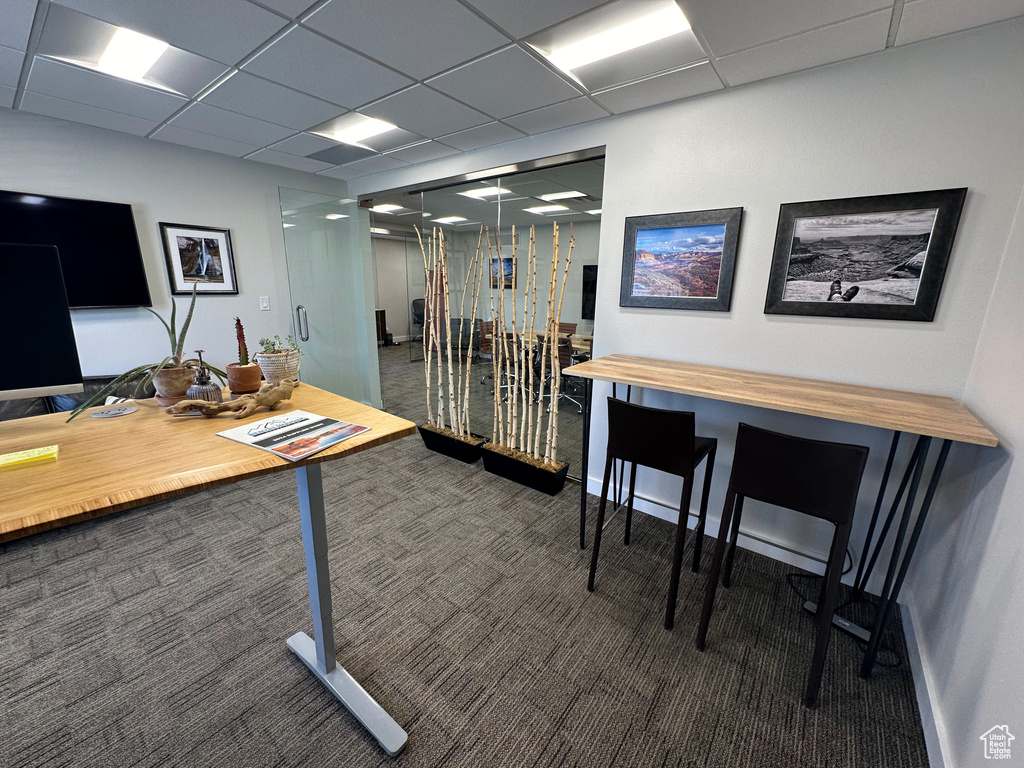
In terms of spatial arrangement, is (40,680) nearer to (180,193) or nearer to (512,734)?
(512,734)

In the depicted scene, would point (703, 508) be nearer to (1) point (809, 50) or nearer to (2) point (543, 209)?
(1) point (809, 50)

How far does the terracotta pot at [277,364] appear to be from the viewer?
147 cm

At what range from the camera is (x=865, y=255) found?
1.82m

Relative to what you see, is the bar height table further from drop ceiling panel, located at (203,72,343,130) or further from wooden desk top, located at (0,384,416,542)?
drop ceiling panel, located at (203,72,343,130)

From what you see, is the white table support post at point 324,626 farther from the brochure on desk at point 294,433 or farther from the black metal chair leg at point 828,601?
the black metal chair leg at point 828,601

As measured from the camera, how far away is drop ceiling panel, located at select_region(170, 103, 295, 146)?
2.50 meters

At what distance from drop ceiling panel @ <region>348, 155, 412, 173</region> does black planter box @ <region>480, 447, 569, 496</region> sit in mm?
2596

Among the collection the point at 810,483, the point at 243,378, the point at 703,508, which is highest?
the point at 243,378

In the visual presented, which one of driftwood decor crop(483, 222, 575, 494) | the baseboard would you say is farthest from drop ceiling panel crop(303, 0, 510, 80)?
the baseboard

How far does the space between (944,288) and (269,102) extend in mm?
3548

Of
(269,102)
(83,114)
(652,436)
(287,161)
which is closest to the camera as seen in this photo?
(652,436)

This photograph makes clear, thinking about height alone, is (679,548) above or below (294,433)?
below

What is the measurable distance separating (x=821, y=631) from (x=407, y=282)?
9.54m

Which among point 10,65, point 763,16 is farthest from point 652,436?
point 10,65
